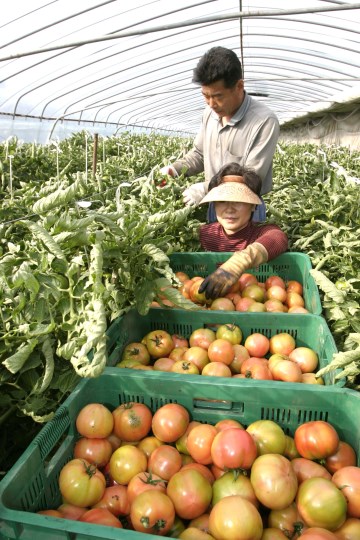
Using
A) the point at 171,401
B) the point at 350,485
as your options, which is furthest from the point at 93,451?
the point at 350,485

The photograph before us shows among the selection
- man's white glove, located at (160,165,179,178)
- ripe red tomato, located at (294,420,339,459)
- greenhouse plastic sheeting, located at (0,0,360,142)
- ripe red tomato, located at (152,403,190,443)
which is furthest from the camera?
greenhouse plastic sheeting, located at (0,0,360,142)

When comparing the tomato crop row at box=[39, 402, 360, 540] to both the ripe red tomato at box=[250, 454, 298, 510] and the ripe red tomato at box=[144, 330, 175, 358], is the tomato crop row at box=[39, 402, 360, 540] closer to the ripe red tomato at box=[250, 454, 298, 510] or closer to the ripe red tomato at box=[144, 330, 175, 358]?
the ripe red tomato at box=[250, 454, 298, 510]

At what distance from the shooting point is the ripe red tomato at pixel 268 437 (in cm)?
135

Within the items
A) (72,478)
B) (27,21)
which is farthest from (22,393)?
(27,21)

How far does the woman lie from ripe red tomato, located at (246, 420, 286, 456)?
939 mm

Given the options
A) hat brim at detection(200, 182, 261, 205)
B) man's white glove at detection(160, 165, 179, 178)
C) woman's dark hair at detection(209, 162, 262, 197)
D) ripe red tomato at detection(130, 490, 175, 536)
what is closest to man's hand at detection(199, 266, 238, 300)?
hat brim at detection(200, 182, 261, 205)

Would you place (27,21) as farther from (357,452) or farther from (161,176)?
(357,452)

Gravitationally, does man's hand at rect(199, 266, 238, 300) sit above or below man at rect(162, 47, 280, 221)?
below

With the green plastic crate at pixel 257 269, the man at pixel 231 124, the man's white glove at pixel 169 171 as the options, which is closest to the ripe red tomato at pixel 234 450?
the green plastic crate at pixel 257 269

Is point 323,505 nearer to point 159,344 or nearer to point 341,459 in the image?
point 341,459

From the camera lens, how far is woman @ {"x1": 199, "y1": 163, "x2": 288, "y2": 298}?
89.7 inches

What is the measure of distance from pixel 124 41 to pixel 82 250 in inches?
350

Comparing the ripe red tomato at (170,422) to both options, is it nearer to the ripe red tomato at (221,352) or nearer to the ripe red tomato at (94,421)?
the ripe red tomato at (94,421)

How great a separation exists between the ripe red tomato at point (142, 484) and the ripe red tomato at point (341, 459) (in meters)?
0.52
